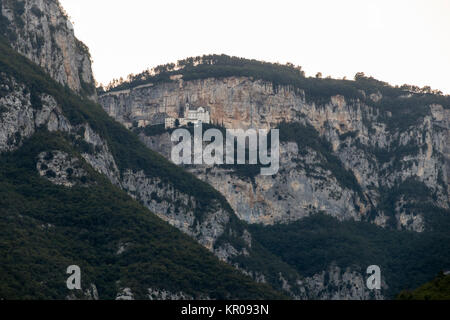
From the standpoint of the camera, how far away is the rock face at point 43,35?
180375mm

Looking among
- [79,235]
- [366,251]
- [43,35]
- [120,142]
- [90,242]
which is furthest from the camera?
[366,251]

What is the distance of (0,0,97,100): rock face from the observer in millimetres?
180375

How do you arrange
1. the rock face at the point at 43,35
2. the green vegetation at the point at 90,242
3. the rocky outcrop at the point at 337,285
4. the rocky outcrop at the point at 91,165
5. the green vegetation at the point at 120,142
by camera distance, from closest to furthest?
the green vegetation at the point at 90,242 → the rocky outcrop at the point at 91,165 → the green vegetation at the point at 120,142 → the rock face at the point at 43,35 → the rocky outcrop at the point at 337,285

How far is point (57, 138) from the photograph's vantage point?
164m

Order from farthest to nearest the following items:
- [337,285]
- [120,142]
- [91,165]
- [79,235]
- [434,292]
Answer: [120,142] → [337,285] → [91,165] → [79,235] → [434,292]

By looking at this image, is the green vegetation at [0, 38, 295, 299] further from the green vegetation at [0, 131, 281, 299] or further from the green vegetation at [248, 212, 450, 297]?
the green vegetation at [248, 212, 450, 297]

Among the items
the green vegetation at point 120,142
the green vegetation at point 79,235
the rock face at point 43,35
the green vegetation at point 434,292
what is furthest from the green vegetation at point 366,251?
the green vegetation at point 434,292

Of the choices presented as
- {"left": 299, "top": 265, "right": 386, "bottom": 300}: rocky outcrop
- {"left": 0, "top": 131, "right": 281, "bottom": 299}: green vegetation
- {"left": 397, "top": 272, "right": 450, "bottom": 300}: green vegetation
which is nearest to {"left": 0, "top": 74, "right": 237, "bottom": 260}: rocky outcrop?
{"left": 0, "top": 131, "right": 281, "bottom": 299}: green vegetation

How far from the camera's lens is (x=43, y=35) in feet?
605

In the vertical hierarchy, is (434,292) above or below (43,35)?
below

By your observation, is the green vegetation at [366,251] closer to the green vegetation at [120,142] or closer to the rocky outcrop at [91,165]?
the green vegetation at [120,142]

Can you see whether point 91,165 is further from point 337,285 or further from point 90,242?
point 337,285

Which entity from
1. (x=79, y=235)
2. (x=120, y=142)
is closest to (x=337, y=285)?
(x=120, y=142)
